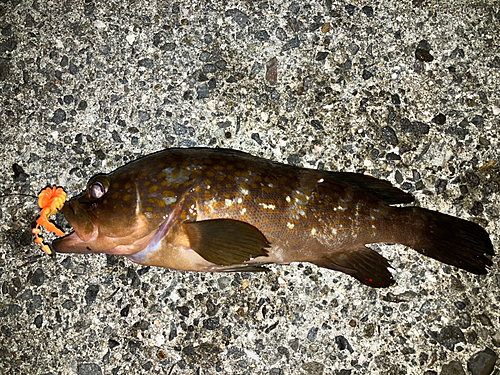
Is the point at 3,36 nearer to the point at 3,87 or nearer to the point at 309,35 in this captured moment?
the point at 3,87

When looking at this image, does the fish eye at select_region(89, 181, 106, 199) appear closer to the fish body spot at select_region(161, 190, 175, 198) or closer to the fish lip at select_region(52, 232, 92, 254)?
the fish lip at select_region(52, 232, 92, 254)

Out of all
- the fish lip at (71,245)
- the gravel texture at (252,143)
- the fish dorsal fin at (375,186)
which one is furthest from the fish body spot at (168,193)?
the fish dorsal fin at (375,186)

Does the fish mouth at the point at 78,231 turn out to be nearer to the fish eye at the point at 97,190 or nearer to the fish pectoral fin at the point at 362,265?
the fish eye at the point at 97,190

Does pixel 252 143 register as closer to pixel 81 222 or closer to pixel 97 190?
pixel 97 190

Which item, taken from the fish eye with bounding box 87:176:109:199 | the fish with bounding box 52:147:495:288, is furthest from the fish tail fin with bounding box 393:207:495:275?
the fish eye with bounding box 87:176:109:199

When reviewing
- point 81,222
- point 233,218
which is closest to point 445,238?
point 233,218
